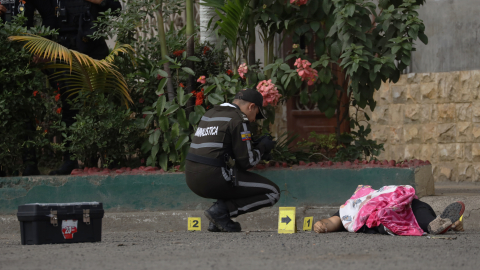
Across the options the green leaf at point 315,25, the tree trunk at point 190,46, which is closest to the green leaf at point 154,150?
the tree trunk at point 190,46

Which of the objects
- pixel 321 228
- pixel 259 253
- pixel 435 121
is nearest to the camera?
pixel 259 253

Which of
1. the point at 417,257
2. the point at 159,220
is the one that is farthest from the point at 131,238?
the point at 417,257

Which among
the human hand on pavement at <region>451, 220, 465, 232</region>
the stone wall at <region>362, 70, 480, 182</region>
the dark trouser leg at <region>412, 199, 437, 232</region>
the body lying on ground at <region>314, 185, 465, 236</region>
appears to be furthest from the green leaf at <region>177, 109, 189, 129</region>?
the stone wall at <region>362, 70, 480, 182</region>

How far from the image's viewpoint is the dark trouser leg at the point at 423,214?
4316 millimetres

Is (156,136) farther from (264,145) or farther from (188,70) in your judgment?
(264,145)

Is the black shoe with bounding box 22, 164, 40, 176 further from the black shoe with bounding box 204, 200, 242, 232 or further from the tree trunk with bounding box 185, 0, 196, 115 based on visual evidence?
the black shoe with bounding box 204, 200, 242, 232

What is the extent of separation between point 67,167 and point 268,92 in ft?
7.32

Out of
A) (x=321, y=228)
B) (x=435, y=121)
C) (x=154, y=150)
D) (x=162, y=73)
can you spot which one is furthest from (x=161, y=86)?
(x=435, y=121)

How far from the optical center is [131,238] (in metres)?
4.60

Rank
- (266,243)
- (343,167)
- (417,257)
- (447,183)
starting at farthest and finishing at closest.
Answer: (447,183) < (343,167) < (266,243) < (417,257)

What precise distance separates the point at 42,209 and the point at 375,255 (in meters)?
2.31

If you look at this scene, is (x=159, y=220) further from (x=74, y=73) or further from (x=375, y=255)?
(x=375, y=255)

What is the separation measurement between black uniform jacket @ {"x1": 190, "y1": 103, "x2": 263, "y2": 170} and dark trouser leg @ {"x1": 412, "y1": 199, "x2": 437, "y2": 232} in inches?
49.8

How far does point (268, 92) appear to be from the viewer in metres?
5.42
